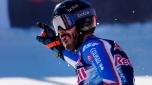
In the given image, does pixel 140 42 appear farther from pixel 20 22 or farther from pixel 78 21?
pixel 78 21

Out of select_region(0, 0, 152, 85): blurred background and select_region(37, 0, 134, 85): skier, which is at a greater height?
select_region(0, 0, 152, 85): blurred background

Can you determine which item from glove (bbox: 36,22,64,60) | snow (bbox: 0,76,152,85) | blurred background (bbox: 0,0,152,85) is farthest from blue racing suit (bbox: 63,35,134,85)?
blurred background (bbox: 0,0,152,85)

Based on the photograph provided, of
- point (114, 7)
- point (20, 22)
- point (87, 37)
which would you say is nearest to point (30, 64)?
point (20, 22)

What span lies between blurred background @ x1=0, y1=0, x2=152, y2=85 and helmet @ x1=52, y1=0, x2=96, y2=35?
3394mm

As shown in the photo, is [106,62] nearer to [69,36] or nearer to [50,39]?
[69,36]

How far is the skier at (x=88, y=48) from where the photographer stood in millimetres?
2072

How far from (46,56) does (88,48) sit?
372 cm

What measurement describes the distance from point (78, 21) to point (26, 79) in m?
2.71

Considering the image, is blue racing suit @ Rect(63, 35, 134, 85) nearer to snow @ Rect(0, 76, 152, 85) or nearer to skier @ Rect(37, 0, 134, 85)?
skier @ Rect(37, 0, 134, 85)

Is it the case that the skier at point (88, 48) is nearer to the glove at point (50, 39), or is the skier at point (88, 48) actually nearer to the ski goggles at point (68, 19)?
the ski goggles at point (68, 19)

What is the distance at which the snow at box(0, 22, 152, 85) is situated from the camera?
4953 mm

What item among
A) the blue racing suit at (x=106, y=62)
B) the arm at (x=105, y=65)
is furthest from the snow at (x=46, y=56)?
the arm at (x=105, y=65)

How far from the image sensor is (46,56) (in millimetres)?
5867

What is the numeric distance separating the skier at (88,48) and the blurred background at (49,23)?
3.39 meters
